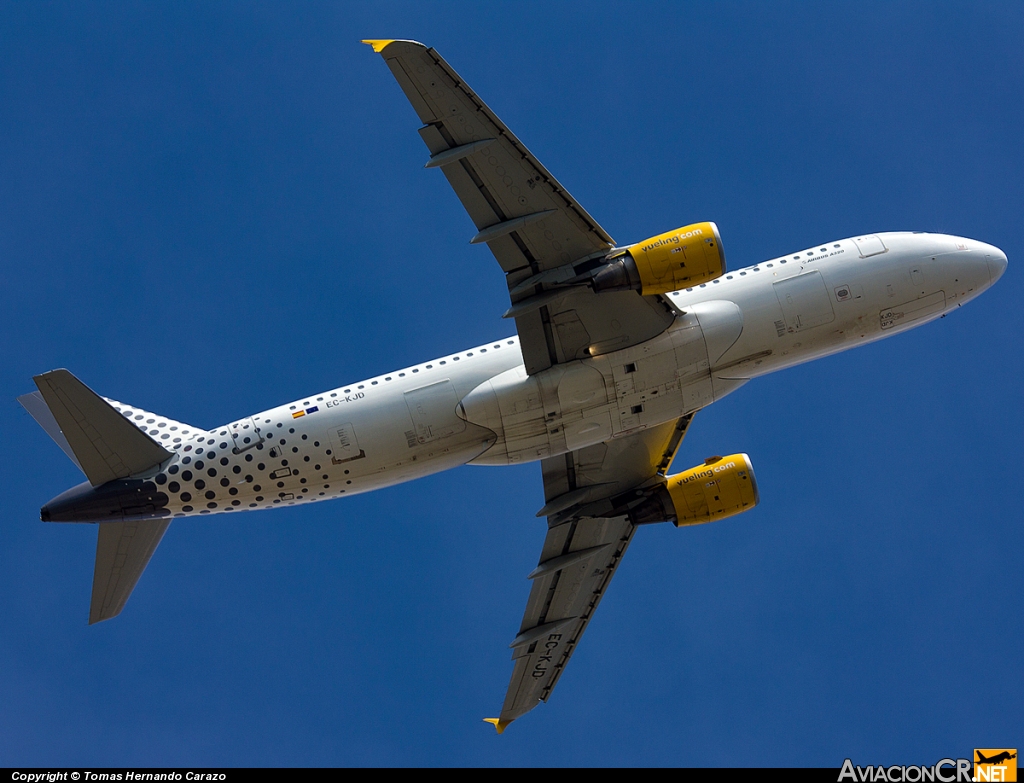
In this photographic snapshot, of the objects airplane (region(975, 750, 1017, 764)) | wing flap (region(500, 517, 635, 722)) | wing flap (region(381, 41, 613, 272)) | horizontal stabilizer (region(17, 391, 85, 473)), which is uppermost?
wing flap (region(381, 41, 613, 272))

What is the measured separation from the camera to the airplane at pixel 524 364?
2959 cm

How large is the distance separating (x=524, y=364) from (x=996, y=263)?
1578 centimetres

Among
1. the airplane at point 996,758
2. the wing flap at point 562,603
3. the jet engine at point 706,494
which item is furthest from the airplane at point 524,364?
the airplane at point 996,758

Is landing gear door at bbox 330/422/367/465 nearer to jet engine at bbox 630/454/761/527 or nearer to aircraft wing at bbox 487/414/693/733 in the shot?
aircraft wing at bbox 487/414/693/733

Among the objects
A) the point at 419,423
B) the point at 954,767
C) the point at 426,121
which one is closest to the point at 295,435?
the point at 419,423

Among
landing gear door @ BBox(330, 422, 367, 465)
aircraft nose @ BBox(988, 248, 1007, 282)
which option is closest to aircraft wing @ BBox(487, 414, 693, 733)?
landing gear door @ BBox(330, 422, 367, 465)

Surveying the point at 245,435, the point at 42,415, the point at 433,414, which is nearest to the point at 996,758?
the point at 433,414

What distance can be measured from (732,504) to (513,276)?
37.0 ft

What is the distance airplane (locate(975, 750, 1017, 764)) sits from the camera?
29.4m

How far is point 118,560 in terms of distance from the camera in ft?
103

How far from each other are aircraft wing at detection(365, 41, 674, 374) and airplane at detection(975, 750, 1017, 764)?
15.0 metres

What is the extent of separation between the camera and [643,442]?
36.5 metres

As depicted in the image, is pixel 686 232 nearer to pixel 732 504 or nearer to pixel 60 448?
pixel 732 504

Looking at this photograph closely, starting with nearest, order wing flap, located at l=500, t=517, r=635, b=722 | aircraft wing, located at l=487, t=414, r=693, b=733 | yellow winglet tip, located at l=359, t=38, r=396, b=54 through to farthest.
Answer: yellow winglet tip, located at l=359, t=38, r=396, b=54 < aircraft wing, located at l=487, t=414, r=693, b=733 < wing flap, located at l=500, t=517, r=635, b=722
